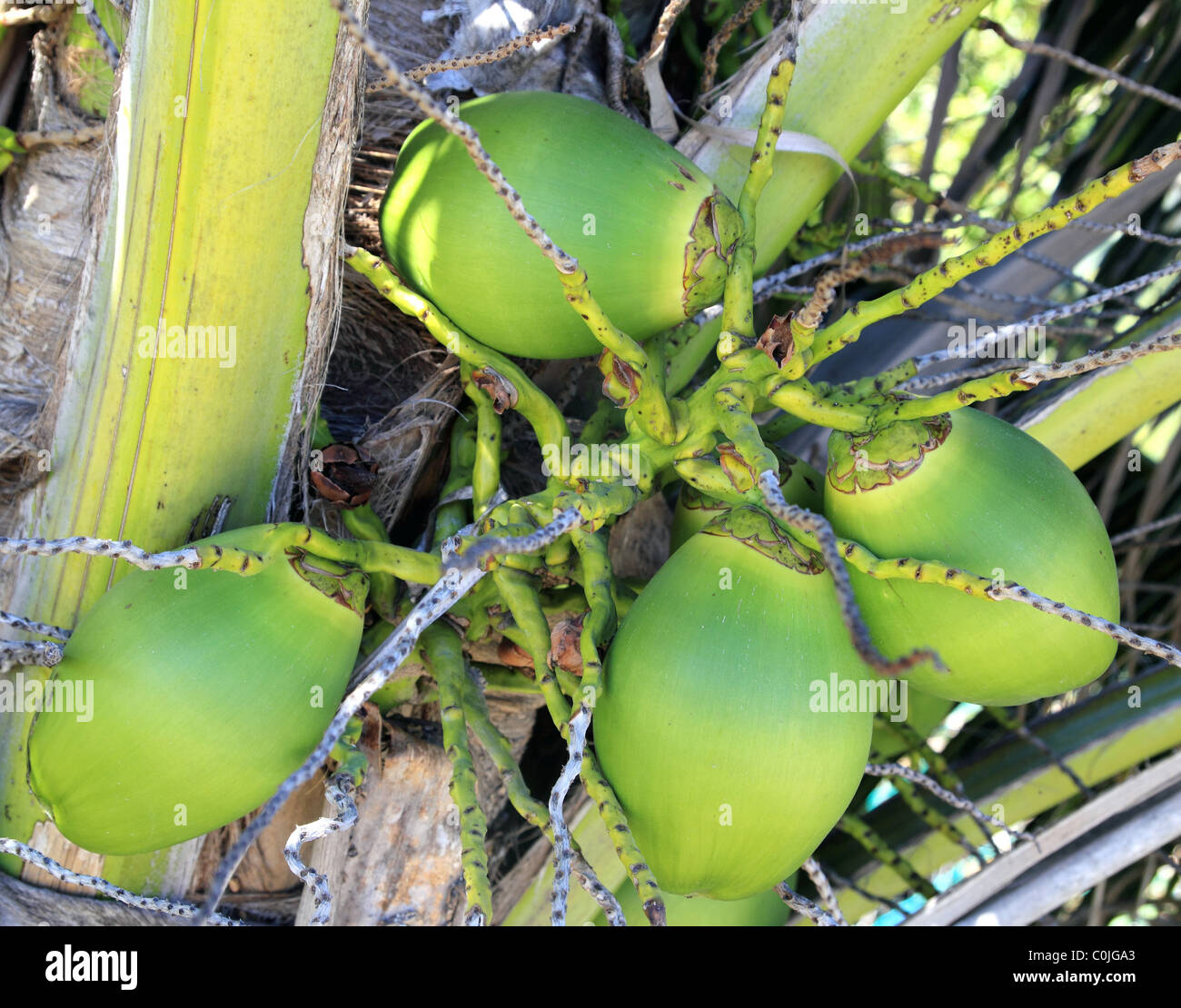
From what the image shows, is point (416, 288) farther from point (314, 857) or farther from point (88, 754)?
point (314, 857)

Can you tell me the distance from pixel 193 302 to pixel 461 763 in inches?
19.3

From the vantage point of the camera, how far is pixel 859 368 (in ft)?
5.26

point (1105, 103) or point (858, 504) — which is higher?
point (1105, 103)

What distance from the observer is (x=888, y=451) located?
92 cm

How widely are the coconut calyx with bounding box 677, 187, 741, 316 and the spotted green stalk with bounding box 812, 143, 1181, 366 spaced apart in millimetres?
151

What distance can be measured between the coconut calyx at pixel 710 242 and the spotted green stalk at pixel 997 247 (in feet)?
0.50

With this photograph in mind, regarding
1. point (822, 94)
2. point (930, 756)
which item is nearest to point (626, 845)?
point (930, 756)

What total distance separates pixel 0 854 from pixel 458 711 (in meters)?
0.51

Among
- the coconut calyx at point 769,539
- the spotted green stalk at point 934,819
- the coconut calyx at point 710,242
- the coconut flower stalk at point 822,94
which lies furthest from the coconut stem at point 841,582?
the spotted green stalk at point 934,819

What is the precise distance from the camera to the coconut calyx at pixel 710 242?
0.99m

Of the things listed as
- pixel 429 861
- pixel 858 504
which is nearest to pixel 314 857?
pixel 429 861

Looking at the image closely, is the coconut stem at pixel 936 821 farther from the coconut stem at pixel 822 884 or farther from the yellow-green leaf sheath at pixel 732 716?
the yellow-green leaf sheath at pixel 732 716

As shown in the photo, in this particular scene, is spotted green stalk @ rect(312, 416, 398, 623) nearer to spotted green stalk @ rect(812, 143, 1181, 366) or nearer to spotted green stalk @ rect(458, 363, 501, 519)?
spotted green stalk @ rect(458, 363, 501, 519)

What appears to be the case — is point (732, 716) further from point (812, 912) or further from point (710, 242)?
point (710, 242)
